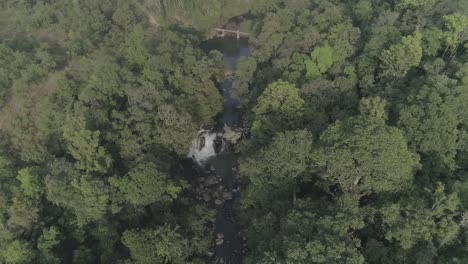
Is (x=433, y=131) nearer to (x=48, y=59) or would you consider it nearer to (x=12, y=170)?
(x=12, y=170)

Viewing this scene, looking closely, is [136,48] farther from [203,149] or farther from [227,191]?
[227,191]

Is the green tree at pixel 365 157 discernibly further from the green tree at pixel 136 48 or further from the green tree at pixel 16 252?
the green tree at pixel 136 48

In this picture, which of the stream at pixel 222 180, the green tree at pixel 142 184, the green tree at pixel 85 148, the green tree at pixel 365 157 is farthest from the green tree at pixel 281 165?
the green tree at pixel 85 148

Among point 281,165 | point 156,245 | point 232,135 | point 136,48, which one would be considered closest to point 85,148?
point 156,245

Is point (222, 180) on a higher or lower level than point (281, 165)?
lower

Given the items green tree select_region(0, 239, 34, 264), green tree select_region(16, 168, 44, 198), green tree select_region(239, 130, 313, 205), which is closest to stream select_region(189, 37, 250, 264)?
green tree select_region(239, 130, 313, 205)

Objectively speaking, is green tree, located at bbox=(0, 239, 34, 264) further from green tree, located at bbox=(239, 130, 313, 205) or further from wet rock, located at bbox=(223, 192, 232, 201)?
wet rock, located at bbox=(223, 192, 232, 201)

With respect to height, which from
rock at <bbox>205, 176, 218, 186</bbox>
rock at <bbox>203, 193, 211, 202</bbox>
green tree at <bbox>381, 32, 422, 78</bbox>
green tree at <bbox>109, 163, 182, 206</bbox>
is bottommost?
rock at <bbox>203, 193, 211, 202</bbox>
